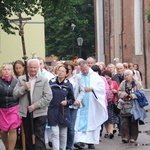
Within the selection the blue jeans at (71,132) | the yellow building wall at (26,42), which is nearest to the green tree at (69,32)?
the yellow building wall at (26,42)

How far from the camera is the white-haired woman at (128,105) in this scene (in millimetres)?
12148

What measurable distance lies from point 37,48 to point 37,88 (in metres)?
22.9

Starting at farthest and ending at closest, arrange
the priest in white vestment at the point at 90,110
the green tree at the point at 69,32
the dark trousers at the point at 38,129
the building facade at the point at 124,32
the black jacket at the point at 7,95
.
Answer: the green tree at the point at 69,32 → the building facade at the point at 124,32 → the priest in white vestment at the point at 90,110 → the black jacket at the point at 7,95 → the dark trousers at the point at 38,129

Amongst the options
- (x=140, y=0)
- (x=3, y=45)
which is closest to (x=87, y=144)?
(x=3, y=45)

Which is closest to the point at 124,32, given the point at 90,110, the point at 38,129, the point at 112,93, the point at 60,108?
the point at 112,93

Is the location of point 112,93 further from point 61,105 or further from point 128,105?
point 61,105

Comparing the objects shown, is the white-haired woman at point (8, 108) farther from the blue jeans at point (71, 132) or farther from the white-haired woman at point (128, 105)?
the white-haired woman at point (128, 105)

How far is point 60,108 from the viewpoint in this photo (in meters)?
10.2

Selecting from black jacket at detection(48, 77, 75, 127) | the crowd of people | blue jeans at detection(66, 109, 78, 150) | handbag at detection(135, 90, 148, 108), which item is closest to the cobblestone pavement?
the crowd of people

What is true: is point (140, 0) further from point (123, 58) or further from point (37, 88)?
point (37, 88)

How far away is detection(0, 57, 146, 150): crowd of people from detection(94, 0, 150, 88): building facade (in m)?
28.2

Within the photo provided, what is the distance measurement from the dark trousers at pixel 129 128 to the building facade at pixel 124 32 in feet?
92.2

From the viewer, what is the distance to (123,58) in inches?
1825

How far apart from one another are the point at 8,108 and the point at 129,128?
3506 mm
